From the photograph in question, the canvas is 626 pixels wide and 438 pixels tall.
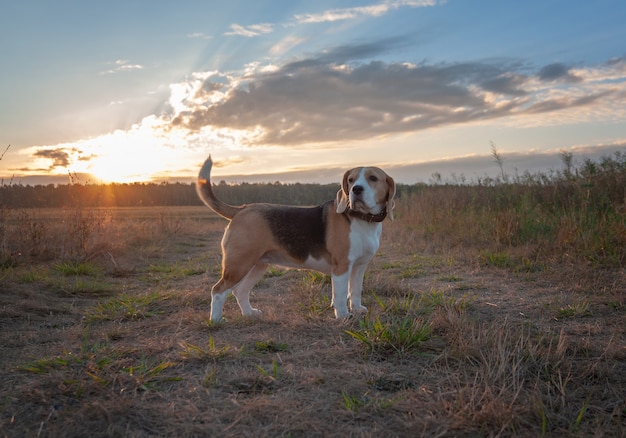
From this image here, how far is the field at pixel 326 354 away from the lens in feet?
9.16

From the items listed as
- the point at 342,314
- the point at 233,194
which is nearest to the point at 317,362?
the point at 342,314

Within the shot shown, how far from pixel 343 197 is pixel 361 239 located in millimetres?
481

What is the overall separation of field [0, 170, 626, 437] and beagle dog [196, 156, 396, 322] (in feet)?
1.49

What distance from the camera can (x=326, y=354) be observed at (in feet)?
12.7

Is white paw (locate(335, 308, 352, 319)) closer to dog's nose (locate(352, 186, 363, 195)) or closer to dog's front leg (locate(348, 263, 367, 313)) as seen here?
dog's front leg (locate(348, 263, 367, 313))

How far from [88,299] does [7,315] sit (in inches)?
50.8

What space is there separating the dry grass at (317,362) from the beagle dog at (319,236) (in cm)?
47

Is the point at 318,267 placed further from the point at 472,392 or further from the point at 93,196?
the point at 93,196

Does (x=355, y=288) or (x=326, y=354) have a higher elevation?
(x=355, y=288)

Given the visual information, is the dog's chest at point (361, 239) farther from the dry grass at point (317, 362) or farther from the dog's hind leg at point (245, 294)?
the dog's hind leg at point (245, 294)

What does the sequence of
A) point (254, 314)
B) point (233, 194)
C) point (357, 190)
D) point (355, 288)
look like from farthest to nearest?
point (233, 194), point (355, 288), point (254, 314), point (357, 190)

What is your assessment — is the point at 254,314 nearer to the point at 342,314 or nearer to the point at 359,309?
the point at 342,314

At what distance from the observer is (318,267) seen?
5293 millimetres

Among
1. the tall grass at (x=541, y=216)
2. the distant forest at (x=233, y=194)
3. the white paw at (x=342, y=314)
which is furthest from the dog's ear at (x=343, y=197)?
the distant forest at (x=233, y=194)
